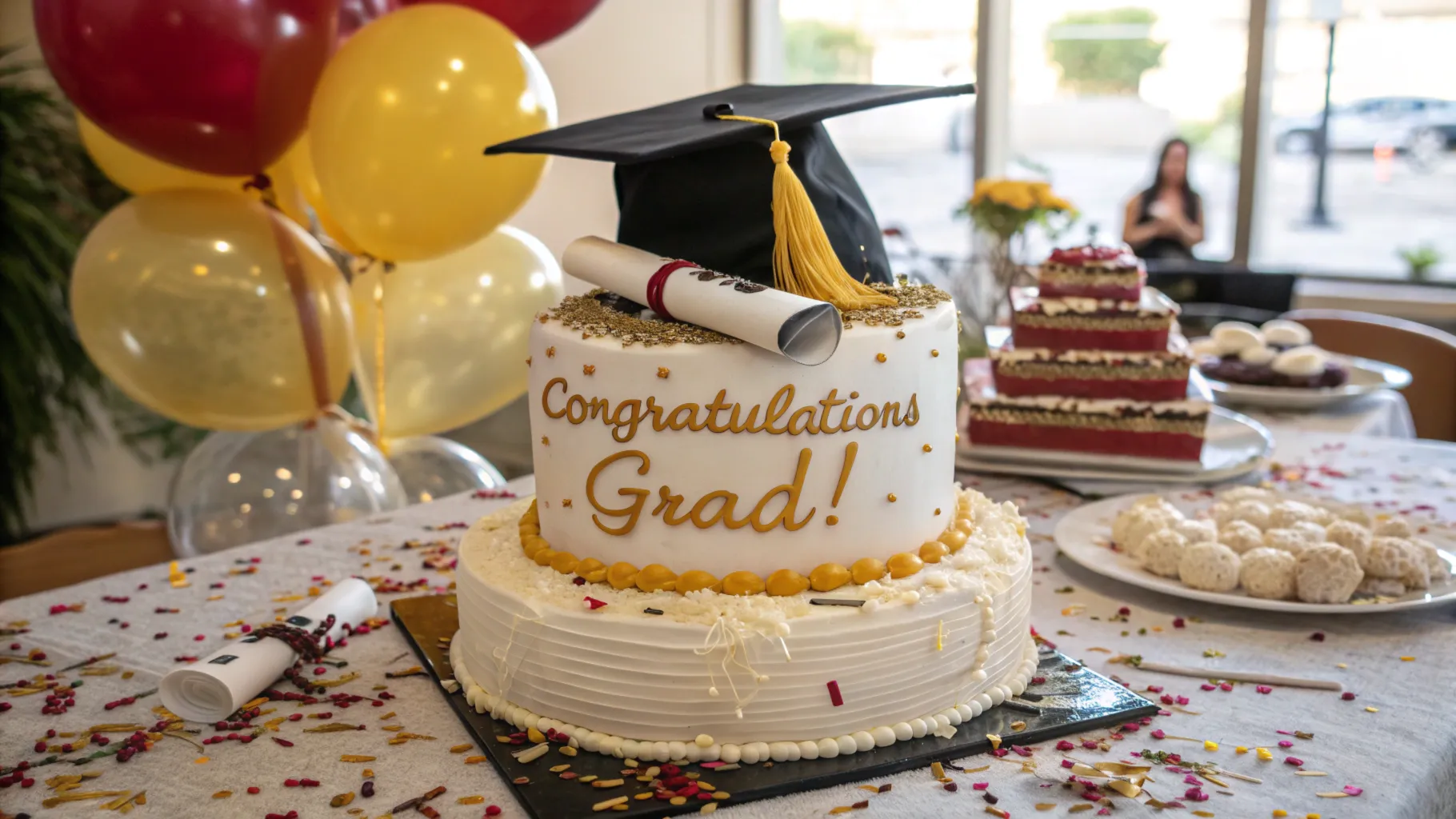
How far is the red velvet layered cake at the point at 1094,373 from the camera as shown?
2502 millimetres

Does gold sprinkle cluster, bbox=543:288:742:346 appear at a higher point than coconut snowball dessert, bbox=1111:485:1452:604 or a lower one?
higher

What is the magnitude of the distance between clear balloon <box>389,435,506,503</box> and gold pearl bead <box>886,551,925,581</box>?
5.63 feet

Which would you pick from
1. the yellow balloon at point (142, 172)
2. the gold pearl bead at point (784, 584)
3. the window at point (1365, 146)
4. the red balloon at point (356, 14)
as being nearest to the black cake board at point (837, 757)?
the gold pearl bead at point (784, 584)

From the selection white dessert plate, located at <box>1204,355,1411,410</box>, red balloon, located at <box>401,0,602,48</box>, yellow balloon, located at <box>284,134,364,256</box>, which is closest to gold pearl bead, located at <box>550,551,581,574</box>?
yellow balloon, located at <box>284,134,364,256</box>

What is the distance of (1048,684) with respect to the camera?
5.16 feet

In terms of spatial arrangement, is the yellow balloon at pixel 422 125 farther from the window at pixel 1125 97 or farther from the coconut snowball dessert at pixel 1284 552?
the window at pixel 1125 97

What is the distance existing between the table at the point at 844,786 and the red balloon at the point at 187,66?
31.8 inches

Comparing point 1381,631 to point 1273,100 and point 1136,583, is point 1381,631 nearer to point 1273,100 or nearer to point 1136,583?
point 1136,583

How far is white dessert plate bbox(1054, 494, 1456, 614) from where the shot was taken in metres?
1.75

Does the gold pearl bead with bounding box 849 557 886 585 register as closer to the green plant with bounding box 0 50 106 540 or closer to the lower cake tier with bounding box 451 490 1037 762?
the lower cake tier with bounding box 451 490 1037 762

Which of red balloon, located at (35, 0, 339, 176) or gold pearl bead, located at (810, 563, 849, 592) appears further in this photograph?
red balloon, located at (35, 0, 339, 176)

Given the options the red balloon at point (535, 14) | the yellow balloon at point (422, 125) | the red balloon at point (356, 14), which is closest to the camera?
the yellow balloon at point (422, 125)

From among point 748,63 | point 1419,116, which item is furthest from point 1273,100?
point 748,63

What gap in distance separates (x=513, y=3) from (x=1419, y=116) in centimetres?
517
